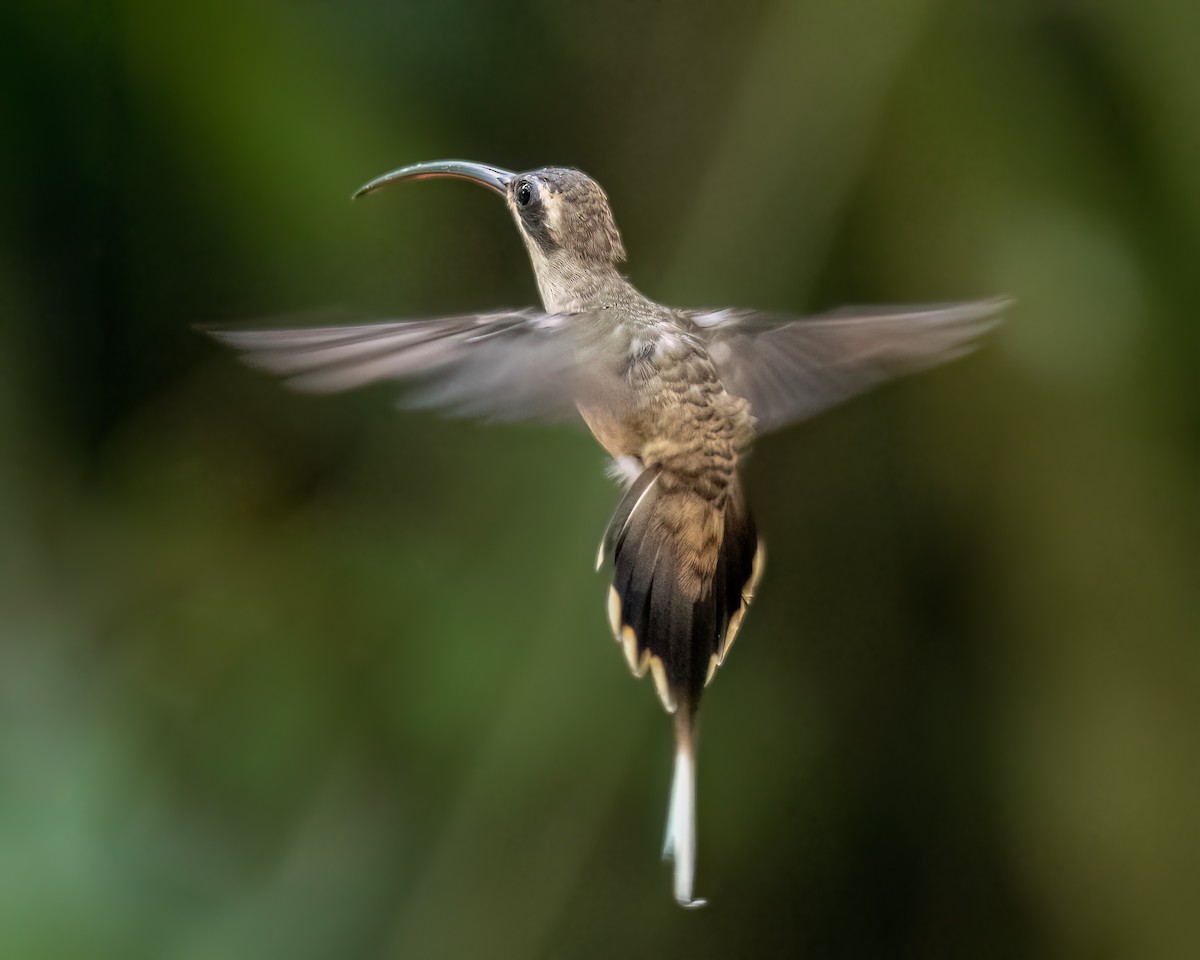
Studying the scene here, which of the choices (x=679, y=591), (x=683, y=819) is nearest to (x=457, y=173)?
(x=679, y=591)

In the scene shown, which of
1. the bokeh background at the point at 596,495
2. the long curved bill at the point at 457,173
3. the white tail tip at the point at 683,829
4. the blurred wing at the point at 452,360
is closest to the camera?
the blurred wing at the point at 452,360

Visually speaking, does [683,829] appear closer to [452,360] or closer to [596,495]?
[452,360]

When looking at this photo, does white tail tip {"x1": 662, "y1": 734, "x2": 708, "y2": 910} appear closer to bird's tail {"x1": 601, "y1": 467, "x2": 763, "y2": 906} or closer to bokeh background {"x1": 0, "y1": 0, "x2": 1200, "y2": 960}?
bird's tail {"x1": 601, "y1": 467, "x2": 763, "y2": 906}

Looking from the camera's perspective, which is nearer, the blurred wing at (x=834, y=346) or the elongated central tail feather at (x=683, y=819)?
the elongated central tail feather at (x=683, y=819)

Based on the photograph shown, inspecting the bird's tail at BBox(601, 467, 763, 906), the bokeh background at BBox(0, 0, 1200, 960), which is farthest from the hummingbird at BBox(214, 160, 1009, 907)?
the bokeh background at BBox(0, 0, 1200, 960)

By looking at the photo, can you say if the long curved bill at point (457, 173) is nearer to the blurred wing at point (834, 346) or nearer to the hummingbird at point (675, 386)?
the hummingbird at point (675, 386)

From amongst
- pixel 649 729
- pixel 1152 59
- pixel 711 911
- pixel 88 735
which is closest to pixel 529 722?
pixel 649 729

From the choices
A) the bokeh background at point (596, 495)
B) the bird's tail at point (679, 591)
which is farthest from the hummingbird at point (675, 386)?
the bokeh background at point (596, 495)
